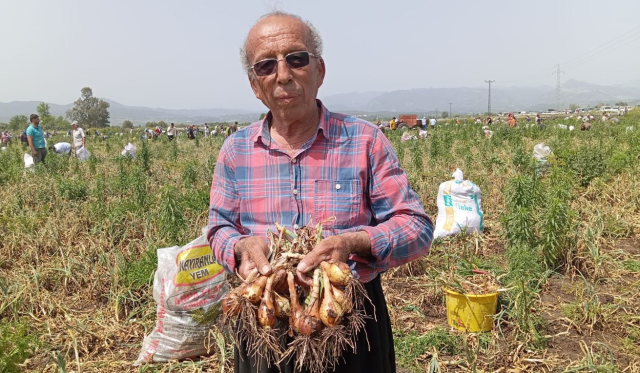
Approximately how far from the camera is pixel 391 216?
1.70m

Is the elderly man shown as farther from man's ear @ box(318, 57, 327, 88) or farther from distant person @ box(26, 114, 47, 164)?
distant person @ box(26, 114, 47, 164)

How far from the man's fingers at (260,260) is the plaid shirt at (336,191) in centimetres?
14

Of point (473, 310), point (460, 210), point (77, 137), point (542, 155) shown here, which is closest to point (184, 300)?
point (473, 310)

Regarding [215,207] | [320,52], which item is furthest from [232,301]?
[320,52]

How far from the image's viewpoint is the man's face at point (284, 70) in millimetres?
1650

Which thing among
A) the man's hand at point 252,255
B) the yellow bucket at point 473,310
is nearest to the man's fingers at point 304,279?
the man's hand at point 252,255

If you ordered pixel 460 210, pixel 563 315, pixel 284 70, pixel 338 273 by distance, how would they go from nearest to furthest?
pixel 338 273 → pixel 284 70 → pixel 563 315 → pixel 460 210

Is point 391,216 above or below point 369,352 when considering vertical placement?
above

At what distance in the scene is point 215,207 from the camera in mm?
1870

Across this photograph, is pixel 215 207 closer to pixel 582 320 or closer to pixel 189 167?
pixel 582 320

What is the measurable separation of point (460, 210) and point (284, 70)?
4275 mm

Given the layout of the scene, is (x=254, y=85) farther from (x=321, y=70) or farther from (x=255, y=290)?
(x=255, y=290)

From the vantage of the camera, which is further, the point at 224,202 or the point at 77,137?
the point at 77,137

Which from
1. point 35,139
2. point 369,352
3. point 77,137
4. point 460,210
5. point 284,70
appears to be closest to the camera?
point 284,70
